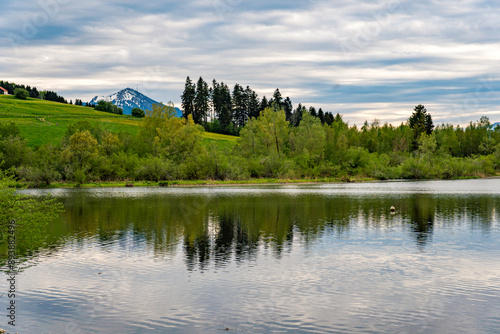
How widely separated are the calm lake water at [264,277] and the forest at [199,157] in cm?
7309

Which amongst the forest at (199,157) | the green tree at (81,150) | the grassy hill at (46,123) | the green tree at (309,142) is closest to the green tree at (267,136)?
the forest at (199,157)

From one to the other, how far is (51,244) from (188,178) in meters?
93.0

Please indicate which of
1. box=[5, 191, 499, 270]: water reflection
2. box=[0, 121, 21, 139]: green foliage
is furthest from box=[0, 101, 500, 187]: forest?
box=[5, 191, 499, 270]: water reflection

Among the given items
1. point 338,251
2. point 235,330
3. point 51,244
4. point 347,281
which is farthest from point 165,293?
point 51,244

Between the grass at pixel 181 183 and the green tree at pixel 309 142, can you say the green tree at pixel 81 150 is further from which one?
the green tree at pixel 309 142

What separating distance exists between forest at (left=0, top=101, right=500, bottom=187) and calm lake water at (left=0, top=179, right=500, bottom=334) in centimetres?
7309

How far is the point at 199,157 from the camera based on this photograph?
12925cm

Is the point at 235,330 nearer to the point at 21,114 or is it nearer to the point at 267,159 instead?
the point at 267,159

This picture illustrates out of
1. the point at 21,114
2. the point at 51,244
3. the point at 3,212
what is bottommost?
the point at 51,244

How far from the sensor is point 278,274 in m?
27.5

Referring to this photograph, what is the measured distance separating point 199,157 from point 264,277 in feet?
341

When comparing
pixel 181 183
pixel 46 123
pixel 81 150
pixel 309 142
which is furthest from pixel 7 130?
pixel 309 142

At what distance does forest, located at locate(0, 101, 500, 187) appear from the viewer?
11956 cm

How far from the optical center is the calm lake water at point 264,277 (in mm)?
19781
